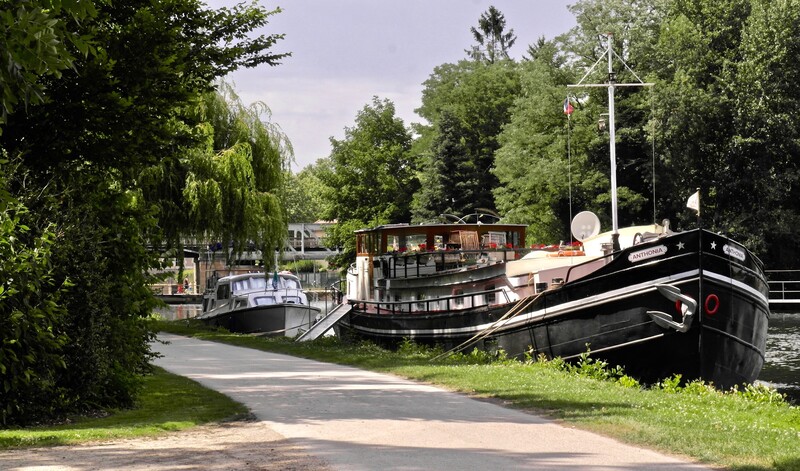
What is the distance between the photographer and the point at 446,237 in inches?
1142

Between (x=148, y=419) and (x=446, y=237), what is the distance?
1712cm

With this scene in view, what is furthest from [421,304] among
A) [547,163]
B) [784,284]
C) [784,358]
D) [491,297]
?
[547,163]

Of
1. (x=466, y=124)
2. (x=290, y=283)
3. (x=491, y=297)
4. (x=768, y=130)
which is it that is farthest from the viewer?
(x=466, y=124)

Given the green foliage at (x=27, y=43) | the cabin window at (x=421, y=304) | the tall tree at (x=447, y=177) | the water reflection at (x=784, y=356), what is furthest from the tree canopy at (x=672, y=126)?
the green foliage at (x=27, y=43)

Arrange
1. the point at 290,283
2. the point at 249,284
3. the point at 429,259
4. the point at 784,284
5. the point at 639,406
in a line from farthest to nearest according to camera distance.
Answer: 1. the point at 784,284
2. the point at 290,283
3. the point at 249,284
4. the point at 429,259
5. the point at 639,406

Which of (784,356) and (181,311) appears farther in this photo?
(181,311)

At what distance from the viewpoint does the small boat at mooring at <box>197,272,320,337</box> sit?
36344mm

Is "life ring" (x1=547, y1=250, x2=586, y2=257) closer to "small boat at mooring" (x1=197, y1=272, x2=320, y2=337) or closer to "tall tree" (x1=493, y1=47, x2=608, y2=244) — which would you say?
"small boat at mooring" (x1=197, y1=272, x2=320, y2=337)

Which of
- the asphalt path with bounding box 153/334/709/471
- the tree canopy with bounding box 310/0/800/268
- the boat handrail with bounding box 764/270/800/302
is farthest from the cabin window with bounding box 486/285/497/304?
the boat handrail with bounding box 764/270/800/302

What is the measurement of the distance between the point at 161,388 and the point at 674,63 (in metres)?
41.8

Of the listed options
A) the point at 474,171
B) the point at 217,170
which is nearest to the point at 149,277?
the point at 217,170

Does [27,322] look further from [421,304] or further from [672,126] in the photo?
[672,126]

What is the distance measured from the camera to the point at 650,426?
11.1m

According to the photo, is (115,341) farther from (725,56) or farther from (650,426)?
(725,56)
